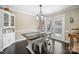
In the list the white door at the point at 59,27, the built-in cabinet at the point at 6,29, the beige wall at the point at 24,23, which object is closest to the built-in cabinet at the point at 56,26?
the white door at the point at 59,27

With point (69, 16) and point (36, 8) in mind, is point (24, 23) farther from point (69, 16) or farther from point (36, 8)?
point (69, 16)

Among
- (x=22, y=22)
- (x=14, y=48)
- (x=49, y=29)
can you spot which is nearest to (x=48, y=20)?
(x=49, y=29)

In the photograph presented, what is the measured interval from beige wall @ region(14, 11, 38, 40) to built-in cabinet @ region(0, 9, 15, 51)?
9 cm

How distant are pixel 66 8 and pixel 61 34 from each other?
0.57 metres

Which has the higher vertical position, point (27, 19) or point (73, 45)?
point (27, 19)

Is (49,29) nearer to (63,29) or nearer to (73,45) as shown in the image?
(63,29)

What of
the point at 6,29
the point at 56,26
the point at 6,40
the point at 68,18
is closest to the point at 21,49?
the point at 6,40

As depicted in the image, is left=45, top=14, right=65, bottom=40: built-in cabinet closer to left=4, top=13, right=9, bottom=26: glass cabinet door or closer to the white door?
the white door

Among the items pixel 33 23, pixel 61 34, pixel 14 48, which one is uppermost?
pixel 33 23

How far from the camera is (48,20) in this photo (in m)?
2.63

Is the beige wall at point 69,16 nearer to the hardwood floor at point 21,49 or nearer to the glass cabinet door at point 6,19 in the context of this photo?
the hardwood floor at point 21,49

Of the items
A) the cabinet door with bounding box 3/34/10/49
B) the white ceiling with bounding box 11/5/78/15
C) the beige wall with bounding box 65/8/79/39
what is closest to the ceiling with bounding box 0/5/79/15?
the white ceiling with bounding box 11/5/78/15

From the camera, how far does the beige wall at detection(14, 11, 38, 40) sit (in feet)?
8.46
